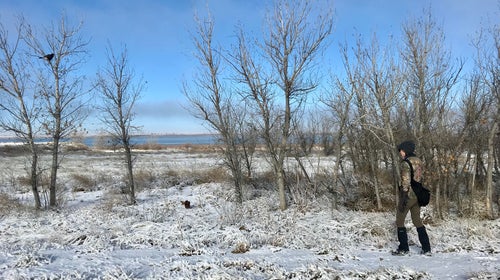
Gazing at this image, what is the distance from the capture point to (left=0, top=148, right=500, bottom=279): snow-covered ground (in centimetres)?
445

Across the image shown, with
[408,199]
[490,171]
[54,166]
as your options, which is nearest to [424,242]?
[408,199]

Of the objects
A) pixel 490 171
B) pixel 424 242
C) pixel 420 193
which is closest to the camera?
pixel 420 193

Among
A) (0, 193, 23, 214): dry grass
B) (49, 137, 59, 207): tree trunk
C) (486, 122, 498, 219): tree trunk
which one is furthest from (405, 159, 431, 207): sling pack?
Answer: (0, 193, 23, 214): dry grass

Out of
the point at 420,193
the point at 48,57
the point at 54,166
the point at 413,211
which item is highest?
the point at 48,57

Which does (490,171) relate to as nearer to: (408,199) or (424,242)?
(424,242)

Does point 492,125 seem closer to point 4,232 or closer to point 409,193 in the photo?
point 409,193

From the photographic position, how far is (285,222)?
762 cm

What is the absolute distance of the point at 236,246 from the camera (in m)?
5.78

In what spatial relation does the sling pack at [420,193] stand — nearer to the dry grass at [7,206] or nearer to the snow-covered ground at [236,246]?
the snow-covered ground at [236,246]

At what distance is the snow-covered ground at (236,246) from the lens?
175 inches

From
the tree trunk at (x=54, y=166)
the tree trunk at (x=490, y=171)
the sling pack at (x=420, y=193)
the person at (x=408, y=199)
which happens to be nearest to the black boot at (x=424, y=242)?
the person at (x=408, y=199)

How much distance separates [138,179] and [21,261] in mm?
11529

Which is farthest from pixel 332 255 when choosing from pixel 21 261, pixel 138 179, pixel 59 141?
pixel 138 179

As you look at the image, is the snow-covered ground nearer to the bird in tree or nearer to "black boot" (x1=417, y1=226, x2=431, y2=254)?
"black boot" (x1=417, y1=226, x2=431, y2=254)
